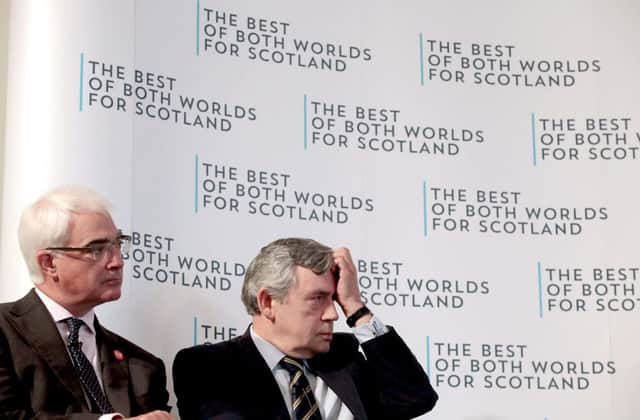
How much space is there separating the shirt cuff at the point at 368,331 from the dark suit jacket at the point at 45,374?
0.68 metres

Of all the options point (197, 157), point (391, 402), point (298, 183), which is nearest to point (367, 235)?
point (298, 183)

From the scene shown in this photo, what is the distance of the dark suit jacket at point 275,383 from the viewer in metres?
3.99

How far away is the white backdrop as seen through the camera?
4.47 m

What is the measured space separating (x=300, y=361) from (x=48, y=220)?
0.88 m

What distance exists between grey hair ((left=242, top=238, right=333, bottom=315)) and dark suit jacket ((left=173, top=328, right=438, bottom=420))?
0.15m

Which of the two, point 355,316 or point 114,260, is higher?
point 114,260

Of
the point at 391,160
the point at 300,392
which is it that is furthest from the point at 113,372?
the point at 391,160

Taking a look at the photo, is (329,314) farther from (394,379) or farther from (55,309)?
(55,309)

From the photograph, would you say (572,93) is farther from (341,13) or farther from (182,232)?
(182,232)

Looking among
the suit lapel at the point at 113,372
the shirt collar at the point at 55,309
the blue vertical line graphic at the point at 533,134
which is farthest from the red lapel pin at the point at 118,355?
the blue vertical line graphic at the point at 533,134

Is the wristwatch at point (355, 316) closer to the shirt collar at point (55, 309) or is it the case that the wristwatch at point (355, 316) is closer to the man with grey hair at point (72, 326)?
the man with grey hair at point (72, 326)

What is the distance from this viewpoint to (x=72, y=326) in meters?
3.84

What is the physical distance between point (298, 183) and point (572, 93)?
49.0 inches

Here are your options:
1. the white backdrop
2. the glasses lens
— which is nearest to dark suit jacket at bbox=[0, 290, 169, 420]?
the glasses lens
